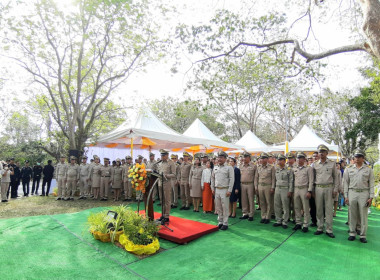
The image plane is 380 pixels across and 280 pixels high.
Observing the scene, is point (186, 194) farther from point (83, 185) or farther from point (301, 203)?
point (83, 185)

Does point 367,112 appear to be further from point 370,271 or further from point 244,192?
point 370,271

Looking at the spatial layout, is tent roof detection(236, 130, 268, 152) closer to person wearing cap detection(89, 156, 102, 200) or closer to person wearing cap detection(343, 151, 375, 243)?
person wearing cap detection(89, 156, 102, 200)

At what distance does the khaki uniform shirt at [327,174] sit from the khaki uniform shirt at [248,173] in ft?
5.77

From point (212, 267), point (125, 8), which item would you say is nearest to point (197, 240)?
point (212, 267)

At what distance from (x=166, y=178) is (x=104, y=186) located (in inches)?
191

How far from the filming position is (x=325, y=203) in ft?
17.9

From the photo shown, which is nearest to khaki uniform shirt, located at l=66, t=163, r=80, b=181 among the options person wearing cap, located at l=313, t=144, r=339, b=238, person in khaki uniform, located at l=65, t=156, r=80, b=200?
person in khaki uniform, located at l=65, t=156, r=80, b=200

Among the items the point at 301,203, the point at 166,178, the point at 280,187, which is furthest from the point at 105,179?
the point at 301,203

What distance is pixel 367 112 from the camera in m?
19.6

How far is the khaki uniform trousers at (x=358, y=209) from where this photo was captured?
498 cm

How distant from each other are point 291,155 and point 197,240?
3.19 meters

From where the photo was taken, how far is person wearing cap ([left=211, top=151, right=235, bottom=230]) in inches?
236

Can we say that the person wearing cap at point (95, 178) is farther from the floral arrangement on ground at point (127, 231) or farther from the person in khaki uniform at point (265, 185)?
the person in khaki uniform at point (265, 185)

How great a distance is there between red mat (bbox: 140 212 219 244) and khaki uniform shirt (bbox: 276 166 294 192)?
6.51 feet
